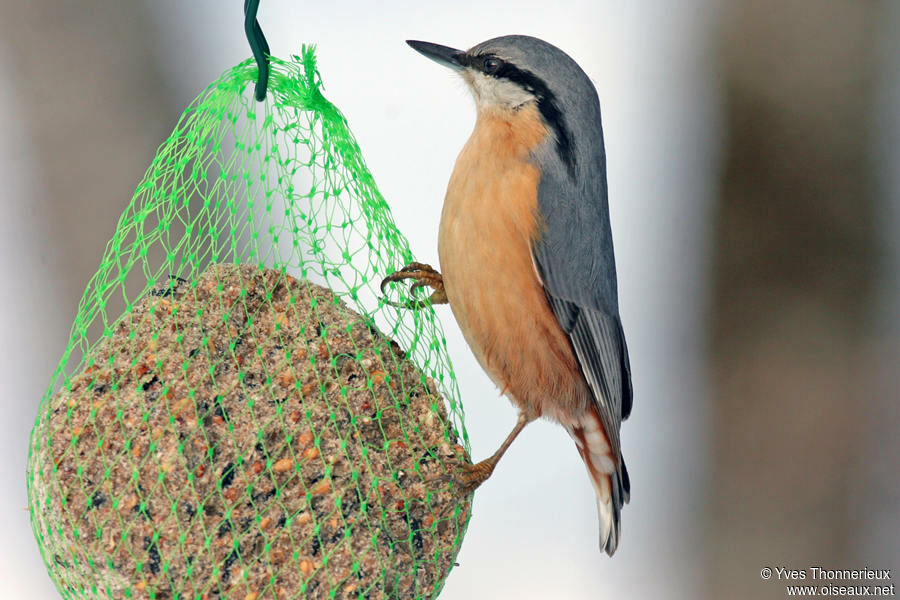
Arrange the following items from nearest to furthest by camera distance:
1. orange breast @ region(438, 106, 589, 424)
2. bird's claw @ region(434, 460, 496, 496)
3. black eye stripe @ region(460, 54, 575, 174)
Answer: bird's claw @ region(434, 460, 496, 496)
orange breast @ region(438, 106, 589, 424)
black eye stripe @ region(460, 54, 575, 174)

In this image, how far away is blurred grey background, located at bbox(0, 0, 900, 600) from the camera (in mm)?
3592

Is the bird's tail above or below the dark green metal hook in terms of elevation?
below

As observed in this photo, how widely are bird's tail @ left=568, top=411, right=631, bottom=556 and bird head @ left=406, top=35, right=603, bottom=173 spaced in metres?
0.80

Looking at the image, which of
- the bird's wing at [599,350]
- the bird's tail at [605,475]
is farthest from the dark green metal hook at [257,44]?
the bird's tail at [605,475]

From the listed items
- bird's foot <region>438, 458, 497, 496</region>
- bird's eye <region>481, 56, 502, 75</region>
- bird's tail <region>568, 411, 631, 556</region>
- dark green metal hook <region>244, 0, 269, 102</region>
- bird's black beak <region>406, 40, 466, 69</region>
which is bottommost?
bird's tail <region>568, 411, 631, 556</region>

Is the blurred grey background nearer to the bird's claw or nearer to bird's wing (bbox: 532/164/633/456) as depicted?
bird's wing (bbox: 532/164/633/456)

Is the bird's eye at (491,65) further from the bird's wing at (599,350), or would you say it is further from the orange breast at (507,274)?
the bird's wing at (599,350)

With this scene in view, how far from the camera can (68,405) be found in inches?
84.0

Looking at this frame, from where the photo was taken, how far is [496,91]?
279 cm

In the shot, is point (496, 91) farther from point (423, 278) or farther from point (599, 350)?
point (599, 350)

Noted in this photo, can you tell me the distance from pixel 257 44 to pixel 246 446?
909 millimetres

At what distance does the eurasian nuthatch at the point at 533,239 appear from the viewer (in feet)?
8.55

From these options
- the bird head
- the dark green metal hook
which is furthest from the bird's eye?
the dark green metal hook

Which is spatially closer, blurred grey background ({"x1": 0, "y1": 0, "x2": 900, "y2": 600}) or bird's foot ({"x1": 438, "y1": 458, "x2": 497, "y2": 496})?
bird's foot ({"x1": 438, "y1": 458, "x2": 497, "y2": 496})
